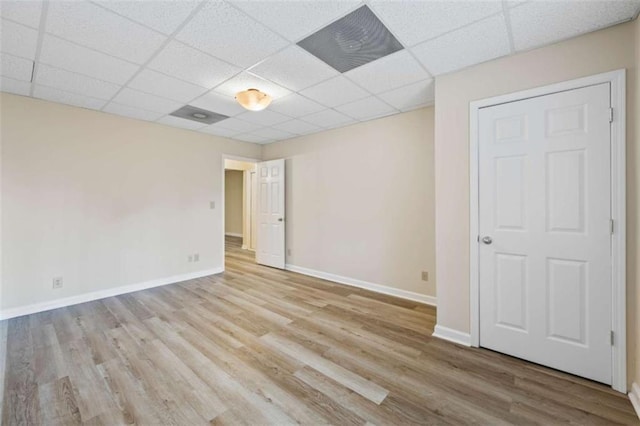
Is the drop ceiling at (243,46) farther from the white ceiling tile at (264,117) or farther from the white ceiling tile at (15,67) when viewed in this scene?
the white ceiling tile at (264,117)

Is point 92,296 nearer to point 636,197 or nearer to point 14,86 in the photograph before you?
point 14,86

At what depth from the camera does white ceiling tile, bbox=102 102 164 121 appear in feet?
11.1

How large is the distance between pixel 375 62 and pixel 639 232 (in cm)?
226

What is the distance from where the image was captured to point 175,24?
186 centimetres

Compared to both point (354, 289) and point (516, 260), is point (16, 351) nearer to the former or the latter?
point (354, 289)

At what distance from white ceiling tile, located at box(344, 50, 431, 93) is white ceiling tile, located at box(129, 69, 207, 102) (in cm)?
170

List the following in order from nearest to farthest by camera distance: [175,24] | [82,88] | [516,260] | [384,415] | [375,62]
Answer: [384,415]
[175,24]
[516,260]
[375,62]
[82,88]

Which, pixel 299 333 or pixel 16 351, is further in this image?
pixel 299 333

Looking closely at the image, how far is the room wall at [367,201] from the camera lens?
137 inches

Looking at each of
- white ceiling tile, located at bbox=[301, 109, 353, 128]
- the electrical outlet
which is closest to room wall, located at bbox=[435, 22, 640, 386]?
white ceiling tile, located at bbox=[301, 109, 353, 128]

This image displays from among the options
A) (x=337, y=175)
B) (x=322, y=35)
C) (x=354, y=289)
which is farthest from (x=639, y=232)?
(x=337, y=175)

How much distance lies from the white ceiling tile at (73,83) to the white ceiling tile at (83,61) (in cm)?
12

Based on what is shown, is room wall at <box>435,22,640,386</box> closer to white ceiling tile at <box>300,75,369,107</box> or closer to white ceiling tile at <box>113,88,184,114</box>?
white ceiling tile at <box>300,75,369,107</box>

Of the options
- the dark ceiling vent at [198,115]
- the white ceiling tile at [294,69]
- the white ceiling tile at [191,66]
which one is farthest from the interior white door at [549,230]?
the dark ceiling vent at [198,115]
